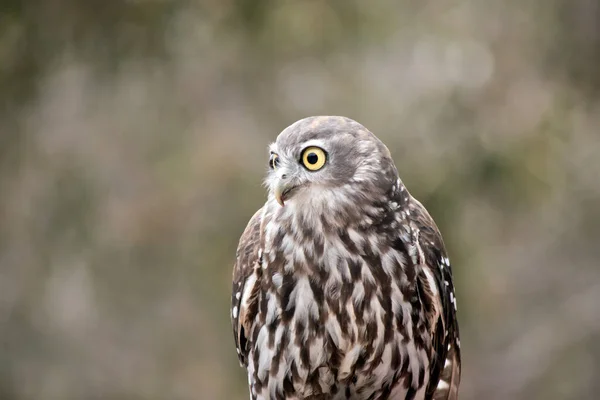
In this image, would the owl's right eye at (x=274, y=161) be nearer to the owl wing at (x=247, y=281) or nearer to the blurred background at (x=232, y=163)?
the owl wing at (x=247, y=281)

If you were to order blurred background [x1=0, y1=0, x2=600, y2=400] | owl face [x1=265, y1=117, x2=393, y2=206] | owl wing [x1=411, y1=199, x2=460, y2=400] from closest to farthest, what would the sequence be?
owl face [x1=265, y1=117, x2=393, y2=206]
owl wing [x1=411, y1=199, x2=460, y2=400]
blurred background [x1=0, y1=0, x2=600, y2=400]

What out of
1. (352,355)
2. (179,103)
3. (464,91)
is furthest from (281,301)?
(179,103)

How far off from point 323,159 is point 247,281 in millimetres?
578

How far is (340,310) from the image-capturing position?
3312 millimetres

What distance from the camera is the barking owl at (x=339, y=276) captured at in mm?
3260

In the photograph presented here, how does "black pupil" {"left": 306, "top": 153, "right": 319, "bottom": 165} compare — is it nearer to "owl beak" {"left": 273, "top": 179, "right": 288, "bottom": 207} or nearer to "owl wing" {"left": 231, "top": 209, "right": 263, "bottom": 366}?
"owl beak" {"left": 273, "top": 179, "right": 288, "bottom": 207}

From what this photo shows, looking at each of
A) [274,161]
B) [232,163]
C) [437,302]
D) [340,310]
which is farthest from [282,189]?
[232,163]

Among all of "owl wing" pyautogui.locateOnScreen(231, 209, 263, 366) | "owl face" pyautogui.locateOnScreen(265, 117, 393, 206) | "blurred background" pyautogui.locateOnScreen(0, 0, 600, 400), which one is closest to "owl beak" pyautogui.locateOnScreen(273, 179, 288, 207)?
"owl face" pyautogui.locateOnScreen(265, 117, 393, 206)

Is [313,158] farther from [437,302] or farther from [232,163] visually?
[232,163]

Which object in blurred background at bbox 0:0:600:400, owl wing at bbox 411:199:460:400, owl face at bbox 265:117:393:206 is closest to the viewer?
owl face at bbox 265:117:393:206

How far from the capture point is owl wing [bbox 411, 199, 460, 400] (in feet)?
11.3

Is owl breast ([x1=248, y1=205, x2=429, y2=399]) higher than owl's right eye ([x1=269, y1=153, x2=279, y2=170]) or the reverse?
the reverse

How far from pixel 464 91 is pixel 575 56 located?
3.00 feet

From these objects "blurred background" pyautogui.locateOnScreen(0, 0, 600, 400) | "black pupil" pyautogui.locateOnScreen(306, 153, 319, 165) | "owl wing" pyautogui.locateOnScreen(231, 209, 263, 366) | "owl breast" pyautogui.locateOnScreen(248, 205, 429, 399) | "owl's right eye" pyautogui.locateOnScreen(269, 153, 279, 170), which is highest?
"blurred background" pyautogui.locateOnScreen(0, 0, 600, 400)
